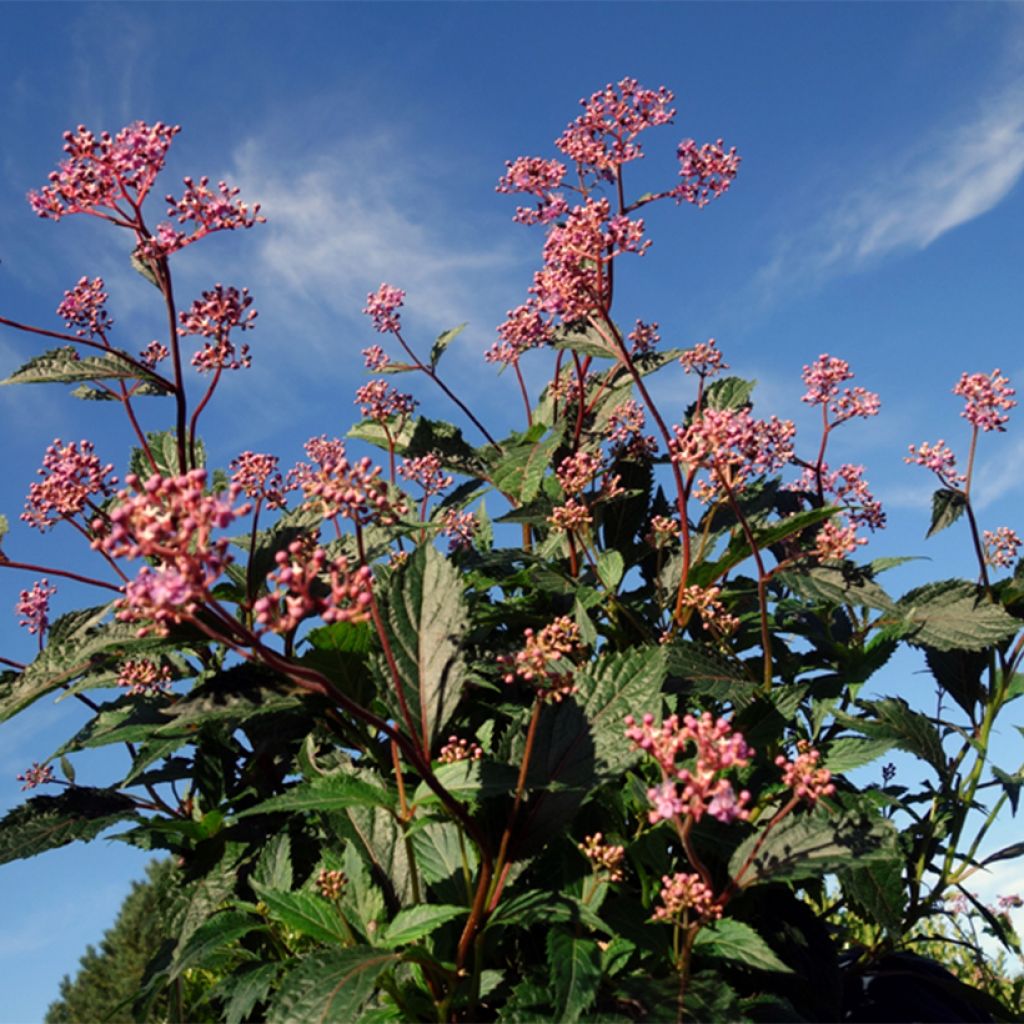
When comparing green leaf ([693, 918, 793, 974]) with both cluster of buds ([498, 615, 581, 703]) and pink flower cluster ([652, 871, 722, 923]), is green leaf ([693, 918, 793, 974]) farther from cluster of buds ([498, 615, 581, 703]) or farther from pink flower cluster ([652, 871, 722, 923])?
cluster of buds ([498, 615, 581, 703])

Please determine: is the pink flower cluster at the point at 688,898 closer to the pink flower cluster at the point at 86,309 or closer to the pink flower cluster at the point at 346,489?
the pink flower cluster at the point at 346,489

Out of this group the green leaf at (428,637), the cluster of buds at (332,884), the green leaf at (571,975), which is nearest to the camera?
the green leaf at (571,975)

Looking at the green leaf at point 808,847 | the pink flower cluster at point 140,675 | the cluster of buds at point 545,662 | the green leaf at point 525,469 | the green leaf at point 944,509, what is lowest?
the green leaf at point 808,847

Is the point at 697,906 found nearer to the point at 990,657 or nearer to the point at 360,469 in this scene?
the point at 360,469

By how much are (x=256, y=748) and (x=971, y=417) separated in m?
2.74

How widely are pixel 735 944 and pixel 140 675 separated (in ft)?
5.89

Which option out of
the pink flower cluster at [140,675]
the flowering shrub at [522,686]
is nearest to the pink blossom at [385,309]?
the flowering shrub at [522,686]

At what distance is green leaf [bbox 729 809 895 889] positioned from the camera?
213 cm

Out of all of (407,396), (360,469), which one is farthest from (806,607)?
(360,469)

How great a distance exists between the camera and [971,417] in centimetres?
370

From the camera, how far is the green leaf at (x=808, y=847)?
213 centimetres

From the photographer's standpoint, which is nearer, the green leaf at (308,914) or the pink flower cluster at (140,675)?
the green leaf at (308,914)

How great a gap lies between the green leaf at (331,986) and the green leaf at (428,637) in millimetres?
432

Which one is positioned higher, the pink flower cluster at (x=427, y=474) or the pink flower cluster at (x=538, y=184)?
the pink flower cluster at (x=538, y=184)
